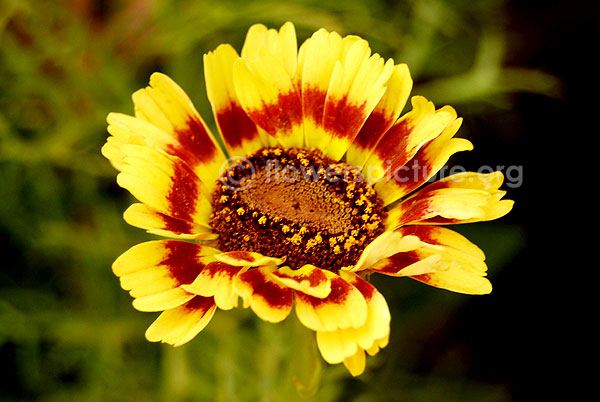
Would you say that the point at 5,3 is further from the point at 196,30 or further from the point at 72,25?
the point at 196,30

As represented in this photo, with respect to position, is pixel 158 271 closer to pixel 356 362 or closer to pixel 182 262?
pixel 182 262

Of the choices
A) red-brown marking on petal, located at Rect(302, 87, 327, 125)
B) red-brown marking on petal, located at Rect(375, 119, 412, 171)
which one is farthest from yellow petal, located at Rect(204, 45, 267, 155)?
red-brown marking on petal, located at Rect(375, 119, 412, 171)

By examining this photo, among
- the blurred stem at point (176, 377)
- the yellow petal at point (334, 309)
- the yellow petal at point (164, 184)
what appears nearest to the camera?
the yellow petal at point (334, 309)

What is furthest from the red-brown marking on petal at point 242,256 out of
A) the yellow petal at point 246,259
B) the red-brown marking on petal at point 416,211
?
the red-brown marking on petal at point 416,211

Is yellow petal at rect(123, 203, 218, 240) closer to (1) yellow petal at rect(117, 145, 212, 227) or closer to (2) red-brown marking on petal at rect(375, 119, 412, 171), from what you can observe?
(1) yellow petal at rect(117, 145, 212, 227)

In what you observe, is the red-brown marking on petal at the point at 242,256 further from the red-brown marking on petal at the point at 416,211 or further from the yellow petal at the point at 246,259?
the red-brown marking on petal at the point at 416,211

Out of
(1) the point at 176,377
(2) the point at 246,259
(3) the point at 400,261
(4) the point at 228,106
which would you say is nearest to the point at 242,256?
(2) the point at 246,259

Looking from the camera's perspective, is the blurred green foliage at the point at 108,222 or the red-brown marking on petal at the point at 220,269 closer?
the red-brown marking on petal at the point at 220,269

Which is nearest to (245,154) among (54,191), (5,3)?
(54,191)
